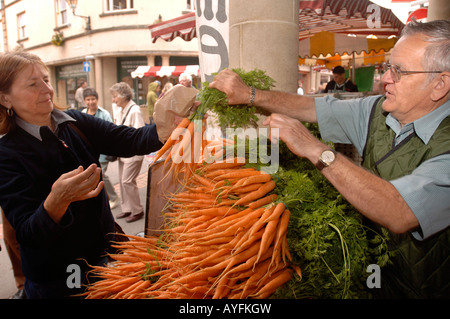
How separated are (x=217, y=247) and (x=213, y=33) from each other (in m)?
2.11

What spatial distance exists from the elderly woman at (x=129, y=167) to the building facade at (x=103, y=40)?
1125 centimetres

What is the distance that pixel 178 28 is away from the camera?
6.49 meters

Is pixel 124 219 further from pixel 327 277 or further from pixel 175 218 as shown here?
pixel 327 277

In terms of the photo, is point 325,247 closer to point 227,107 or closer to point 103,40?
point 227,107

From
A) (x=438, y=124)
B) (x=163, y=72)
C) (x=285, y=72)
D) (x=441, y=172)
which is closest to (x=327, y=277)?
(x=441, y=172)

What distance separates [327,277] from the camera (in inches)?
47.9

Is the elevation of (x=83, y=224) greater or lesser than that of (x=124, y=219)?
greater

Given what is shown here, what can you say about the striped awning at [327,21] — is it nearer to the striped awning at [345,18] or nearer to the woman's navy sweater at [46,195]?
the striped awning at [345,18]

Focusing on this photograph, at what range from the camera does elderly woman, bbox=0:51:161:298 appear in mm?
1442

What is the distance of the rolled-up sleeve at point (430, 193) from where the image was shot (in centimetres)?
106

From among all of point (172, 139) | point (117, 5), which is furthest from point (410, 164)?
point (117, 5)

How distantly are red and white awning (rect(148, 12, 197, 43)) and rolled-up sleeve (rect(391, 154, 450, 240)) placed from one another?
609cm

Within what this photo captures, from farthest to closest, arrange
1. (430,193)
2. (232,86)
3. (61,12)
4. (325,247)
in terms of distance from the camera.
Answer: (61,12) < (232,86) < (325,247) < (430,193)
